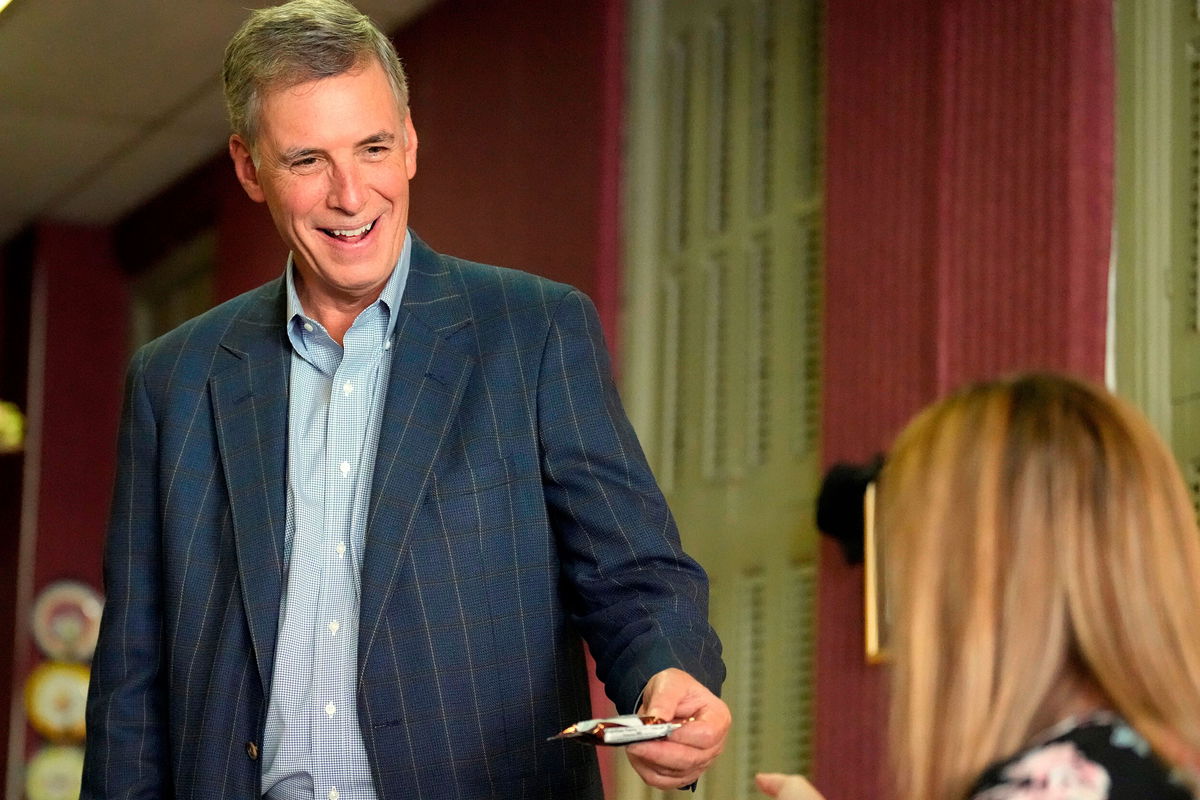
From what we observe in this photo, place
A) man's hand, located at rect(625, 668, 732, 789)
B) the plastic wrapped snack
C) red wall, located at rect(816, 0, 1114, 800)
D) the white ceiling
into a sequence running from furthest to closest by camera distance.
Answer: the white ceiling → red wall, located at rect(816, 0, 1114, 800) → man's hand, located at rect(625, 668, 732, 789) → the plastic wrapped snack

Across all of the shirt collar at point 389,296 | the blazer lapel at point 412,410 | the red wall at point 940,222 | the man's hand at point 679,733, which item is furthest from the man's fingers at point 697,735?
the red wall at point 940,222

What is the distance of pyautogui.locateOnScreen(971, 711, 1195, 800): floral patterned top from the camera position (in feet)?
4.07

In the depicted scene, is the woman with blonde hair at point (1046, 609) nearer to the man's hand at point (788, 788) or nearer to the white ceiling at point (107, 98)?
the man's hand at point (788, 788)

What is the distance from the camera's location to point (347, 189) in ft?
6.82

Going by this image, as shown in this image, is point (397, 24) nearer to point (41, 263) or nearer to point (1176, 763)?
point (41, 263)

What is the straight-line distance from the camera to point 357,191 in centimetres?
208

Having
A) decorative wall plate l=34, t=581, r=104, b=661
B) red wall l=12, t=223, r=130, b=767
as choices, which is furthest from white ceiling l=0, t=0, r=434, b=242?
decorative wall plate l=34, t=581, r=104, b=661

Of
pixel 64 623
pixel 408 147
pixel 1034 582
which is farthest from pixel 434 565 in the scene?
pixel 64 623

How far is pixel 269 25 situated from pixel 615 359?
3.03 meters

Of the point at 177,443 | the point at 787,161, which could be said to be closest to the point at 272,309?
the point at 177,443

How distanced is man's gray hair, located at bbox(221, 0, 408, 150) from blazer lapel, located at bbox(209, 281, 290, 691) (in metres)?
0.24

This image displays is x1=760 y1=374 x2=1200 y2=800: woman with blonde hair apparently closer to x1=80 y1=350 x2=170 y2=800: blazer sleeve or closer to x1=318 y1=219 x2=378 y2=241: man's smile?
x1=318 y1=219 x2=378 y2=241: man's smile

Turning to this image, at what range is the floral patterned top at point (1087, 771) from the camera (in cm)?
124

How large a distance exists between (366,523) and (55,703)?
631 centimetres
